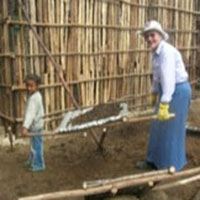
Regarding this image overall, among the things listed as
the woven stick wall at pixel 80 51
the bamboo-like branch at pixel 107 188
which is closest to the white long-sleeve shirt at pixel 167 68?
Answer: the bamboo-like branch at pixel 107 188

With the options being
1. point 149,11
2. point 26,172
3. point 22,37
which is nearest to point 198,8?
point 149,11

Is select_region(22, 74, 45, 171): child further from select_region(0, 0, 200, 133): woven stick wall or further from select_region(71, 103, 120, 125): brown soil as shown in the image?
select_region(0, 0, 200, 133): woven stick wall

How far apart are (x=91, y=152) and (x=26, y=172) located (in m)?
1.08

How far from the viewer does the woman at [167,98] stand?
14.9 ft

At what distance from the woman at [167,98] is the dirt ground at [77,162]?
0.41 metres

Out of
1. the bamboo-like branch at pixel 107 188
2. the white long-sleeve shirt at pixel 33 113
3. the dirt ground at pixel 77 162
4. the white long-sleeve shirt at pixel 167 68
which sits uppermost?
the white long-sleeve shirt at pixel 167 68

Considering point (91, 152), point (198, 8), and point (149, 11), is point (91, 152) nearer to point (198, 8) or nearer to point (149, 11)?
point (149, 11)

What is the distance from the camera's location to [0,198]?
177 inches

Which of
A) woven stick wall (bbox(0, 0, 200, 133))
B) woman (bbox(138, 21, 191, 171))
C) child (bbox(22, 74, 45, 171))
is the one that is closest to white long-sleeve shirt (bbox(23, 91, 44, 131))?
child (bbox(22, 74, 45, 171))

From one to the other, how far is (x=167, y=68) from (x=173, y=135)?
32.8 inches

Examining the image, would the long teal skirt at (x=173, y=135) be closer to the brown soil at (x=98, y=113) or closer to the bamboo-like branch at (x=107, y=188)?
the brown soil at (x=98, y=113)

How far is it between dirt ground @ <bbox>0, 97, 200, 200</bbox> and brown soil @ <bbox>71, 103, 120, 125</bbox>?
0.73 metres

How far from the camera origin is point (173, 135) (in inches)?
195

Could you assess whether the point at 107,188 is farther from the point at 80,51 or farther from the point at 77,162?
the point at 80,51
